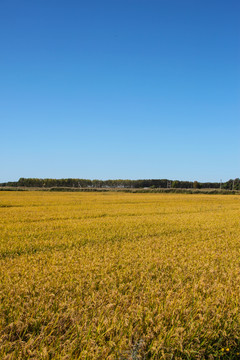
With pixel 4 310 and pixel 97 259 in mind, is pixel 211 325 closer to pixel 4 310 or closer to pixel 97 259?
pixel 4 310

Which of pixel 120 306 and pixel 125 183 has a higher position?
pixel 125 183

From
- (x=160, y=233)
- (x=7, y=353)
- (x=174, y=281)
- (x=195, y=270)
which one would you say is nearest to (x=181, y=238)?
(x=160, y=233)

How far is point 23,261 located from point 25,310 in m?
2.58

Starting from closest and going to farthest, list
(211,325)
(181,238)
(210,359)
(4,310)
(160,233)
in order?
(210,359), (211,325), (4,310), (181,238), (160,233)

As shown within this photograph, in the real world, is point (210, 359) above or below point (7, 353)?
below

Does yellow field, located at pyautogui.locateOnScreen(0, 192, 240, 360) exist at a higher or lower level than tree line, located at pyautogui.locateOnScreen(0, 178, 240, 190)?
lower

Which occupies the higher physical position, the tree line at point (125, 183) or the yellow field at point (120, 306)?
the tree line at point (125, 183)

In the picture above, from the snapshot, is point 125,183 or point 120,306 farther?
point 125,183

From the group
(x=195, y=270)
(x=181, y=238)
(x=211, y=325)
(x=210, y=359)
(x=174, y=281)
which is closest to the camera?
(x=210, y=359)

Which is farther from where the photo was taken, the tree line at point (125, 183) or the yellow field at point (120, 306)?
the tree line at point (125, 183)

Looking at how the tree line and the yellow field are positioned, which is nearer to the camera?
the yellow field

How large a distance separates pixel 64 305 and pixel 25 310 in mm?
520

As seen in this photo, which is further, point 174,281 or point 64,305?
point 174,281

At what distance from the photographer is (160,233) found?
1061cm
